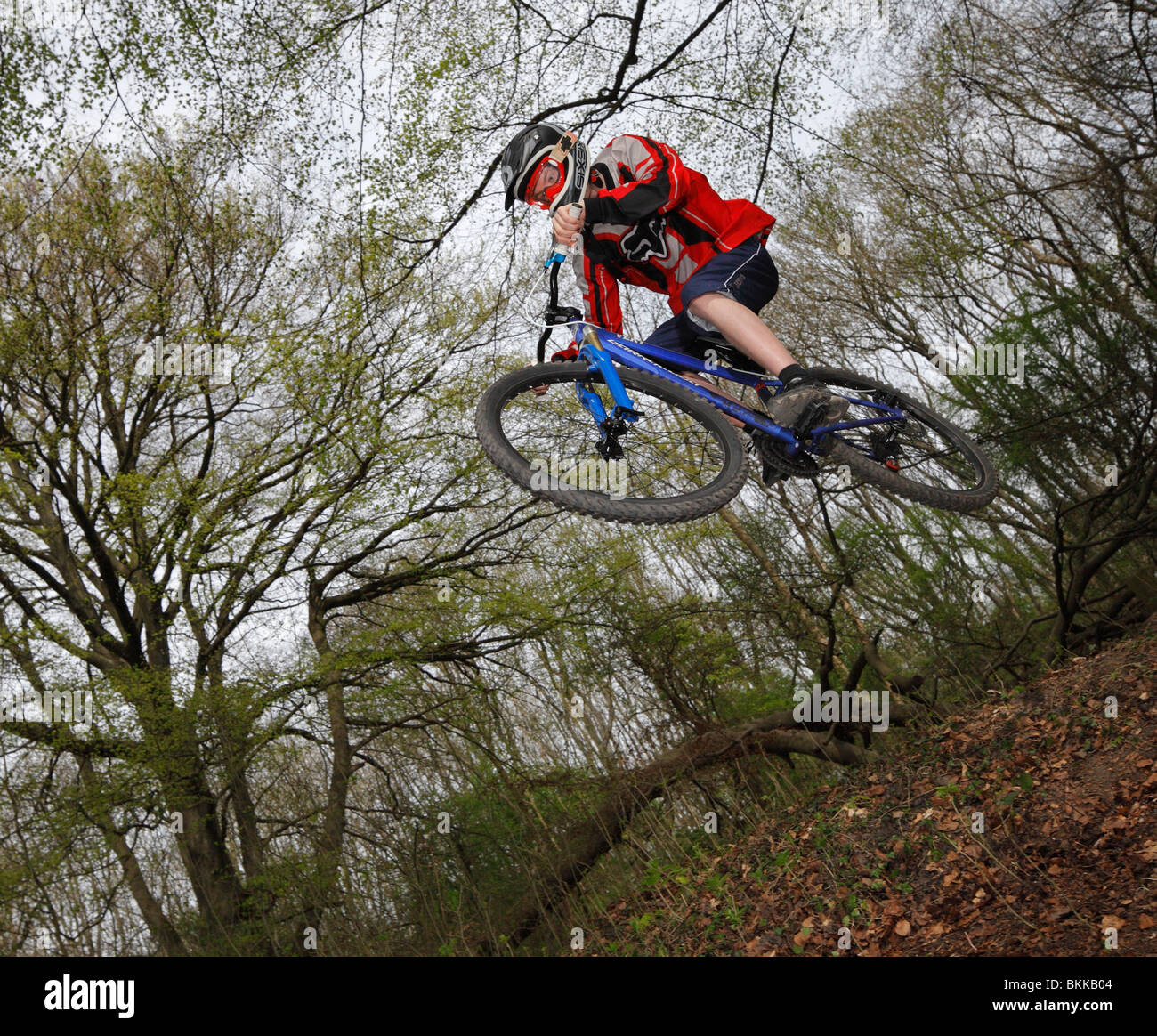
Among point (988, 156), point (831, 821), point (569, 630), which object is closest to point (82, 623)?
point (569, 630)

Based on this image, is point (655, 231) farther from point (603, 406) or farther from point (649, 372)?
point (603, 406)

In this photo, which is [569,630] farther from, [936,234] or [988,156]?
[988,156]

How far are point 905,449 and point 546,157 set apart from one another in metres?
2.18

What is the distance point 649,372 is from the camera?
12.4 feet

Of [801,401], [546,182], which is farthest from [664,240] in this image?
[801,401]

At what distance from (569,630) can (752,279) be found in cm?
686

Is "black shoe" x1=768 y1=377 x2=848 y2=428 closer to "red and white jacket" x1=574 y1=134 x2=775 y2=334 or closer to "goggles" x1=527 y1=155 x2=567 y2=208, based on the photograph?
"red and white jacket" x1=574 y1=134 x2=775 y2=334

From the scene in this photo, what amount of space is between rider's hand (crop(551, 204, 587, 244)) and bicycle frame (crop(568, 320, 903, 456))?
0.42 meters

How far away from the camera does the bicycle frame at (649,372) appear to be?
367cm

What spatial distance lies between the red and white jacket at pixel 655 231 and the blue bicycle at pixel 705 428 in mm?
282

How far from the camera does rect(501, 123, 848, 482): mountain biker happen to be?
3.35 meters

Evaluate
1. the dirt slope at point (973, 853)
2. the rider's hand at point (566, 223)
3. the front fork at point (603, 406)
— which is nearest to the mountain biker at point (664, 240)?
the rider's hand at point (566, 223)

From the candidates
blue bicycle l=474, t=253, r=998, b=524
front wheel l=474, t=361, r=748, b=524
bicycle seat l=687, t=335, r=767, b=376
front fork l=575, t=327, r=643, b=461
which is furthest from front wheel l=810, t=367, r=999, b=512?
front fork l=575, t=327, r=643, b=461

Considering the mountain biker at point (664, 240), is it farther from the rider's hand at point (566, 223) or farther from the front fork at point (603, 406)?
the front fork at point (603, 406)
